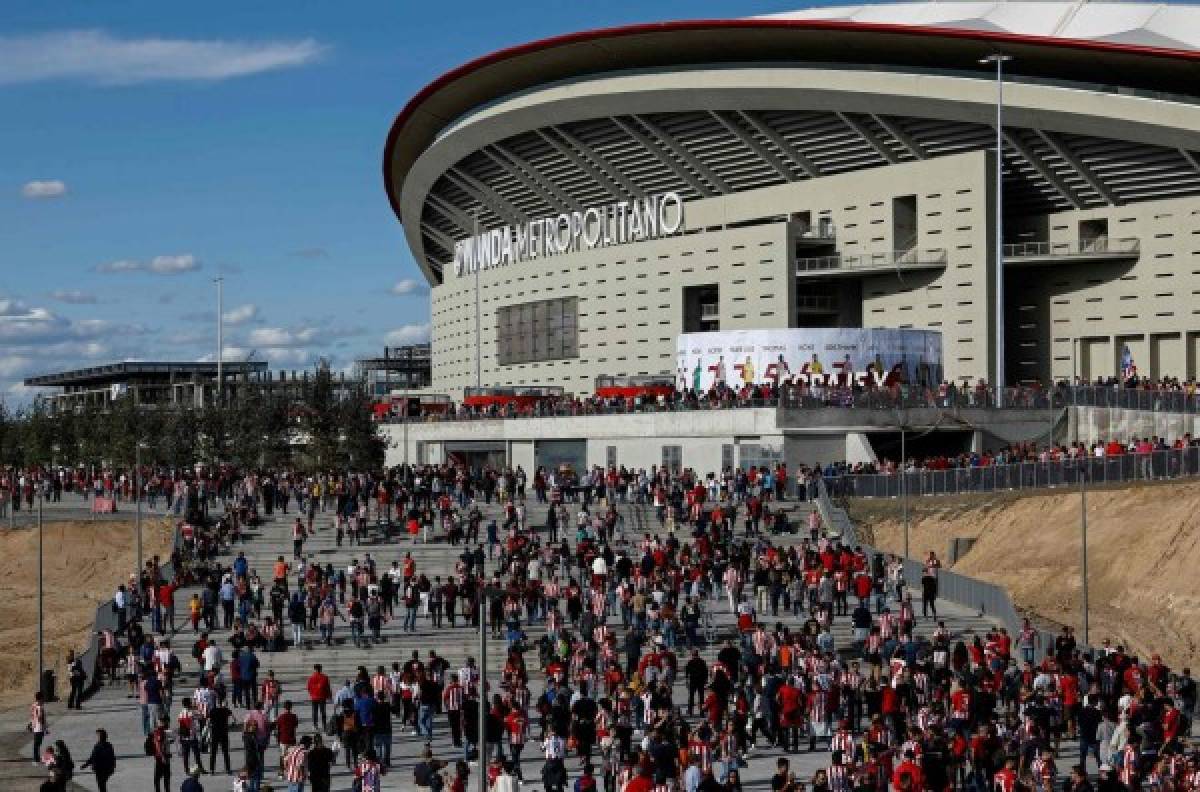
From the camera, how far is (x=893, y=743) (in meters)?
23.4

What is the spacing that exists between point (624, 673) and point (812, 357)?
29938 millimetres

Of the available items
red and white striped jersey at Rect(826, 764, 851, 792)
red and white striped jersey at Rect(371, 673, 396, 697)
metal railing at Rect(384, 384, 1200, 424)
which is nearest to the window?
metal railing at Rect(384, 384, 1200, 424)

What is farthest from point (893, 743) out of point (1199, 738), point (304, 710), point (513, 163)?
point (513, 163)

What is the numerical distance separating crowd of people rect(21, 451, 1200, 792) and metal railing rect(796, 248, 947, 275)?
93.2ft

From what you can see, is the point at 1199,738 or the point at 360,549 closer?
the point at 1199,738

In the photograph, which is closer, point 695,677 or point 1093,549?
point 695,677

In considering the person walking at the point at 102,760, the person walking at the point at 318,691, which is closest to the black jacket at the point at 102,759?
the person walking at the point at 102,760

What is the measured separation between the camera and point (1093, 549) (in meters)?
40.8

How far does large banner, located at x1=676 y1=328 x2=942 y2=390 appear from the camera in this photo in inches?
2287

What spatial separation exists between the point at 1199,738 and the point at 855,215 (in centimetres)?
5041

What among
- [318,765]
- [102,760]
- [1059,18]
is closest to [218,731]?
[102,760]

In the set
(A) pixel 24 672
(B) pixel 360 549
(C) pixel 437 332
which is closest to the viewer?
(A) pixel 24 672

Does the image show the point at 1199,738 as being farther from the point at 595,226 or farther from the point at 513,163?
the point at 513,163

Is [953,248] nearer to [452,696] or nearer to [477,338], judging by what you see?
[477,338]
